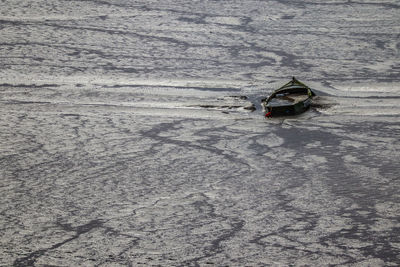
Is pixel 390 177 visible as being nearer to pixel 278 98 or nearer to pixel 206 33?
pixel 278 98

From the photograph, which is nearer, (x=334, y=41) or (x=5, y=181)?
(x=5, y=181)

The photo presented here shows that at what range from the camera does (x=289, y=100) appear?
2354mm

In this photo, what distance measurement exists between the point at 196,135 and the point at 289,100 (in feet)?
1.68

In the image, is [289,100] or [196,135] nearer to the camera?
[196,135]

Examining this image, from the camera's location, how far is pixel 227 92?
8.16ft

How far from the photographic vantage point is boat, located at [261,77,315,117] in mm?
2236

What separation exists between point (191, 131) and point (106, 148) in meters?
0.33

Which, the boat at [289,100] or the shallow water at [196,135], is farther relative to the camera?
the boat at [289,100]

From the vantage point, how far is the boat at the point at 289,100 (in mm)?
2236

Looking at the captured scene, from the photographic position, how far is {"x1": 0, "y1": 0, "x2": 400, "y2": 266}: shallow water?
4.34 ft

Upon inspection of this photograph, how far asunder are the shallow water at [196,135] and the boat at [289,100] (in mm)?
50

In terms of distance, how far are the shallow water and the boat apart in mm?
50

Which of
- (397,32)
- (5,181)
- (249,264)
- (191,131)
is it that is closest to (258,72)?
(191,131)

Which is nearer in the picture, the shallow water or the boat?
the shallow water
